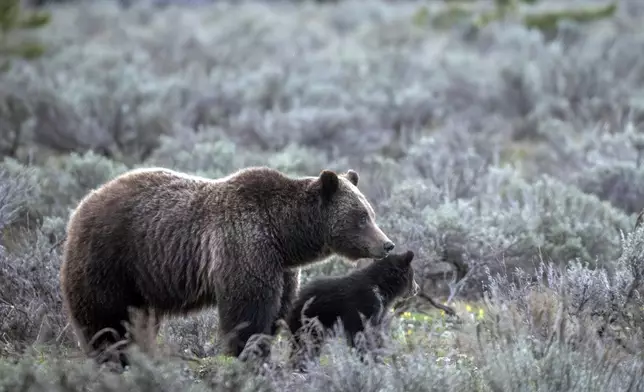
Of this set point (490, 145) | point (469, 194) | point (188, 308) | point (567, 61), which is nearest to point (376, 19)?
point (567, 61)

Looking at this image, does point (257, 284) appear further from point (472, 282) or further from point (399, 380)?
point (472, 282)

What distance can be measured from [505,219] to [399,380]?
444cm

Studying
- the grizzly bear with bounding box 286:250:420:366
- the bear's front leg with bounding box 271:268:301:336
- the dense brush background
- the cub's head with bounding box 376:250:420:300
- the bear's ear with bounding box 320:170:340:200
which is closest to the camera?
the dense brush background

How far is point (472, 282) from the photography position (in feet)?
30.3

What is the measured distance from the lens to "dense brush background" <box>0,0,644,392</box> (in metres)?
6.01

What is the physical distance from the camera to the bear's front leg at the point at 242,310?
21.0 ft

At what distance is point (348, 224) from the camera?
6.90m

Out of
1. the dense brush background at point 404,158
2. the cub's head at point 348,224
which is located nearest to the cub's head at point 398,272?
the dense brush background at point 404,158

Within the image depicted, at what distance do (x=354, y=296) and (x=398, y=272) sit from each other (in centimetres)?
44

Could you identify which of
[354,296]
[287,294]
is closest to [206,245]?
[287,294]

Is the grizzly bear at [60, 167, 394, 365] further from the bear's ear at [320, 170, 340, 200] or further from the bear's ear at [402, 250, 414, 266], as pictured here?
the bear's ear at [402, 250, 414, 266]

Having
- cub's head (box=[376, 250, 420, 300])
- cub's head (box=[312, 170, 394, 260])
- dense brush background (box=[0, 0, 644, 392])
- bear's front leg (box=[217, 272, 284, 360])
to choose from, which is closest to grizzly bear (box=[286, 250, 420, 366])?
cub's head (box=[376, 250, 420, 300])

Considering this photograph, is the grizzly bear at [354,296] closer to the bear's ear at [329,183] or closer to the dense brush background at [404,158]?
the dense brush background at [404,158]

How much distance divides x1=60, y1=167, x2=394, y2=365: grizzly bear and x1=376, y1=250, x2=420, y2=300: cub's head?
688 millimetres
